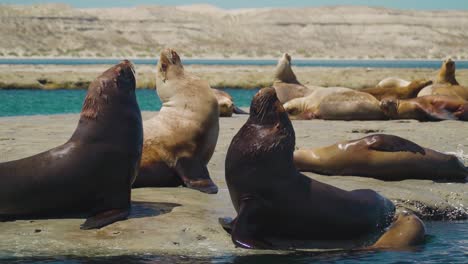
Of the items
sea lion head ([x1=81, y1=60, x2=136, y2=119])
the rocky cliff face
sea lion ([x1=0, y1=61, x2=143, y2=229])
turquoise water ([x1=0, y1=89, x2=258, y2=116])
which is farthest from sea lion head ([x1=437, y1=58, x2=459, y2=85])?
the rocky cliff face

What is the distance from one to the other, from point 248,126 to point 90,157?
1.29 metres

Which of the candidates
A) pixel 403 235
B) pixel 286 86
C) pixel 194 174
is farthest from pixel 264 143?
pixel 286 86

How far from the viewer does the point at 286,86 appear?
19469 mm

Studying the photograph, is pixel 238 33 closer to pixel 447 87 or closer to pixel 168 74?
pixel 447 87

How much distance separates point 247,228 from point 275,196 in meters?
0.35

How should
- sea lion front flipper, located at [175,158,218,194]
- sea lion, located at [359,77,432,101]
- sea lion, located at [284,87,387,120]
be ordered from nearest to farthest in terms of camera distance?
sea lion front flipper, located at [175,158,218,194] → sea lion, located at [284,87,387,120] → sea lion, located at [359,77,432,101]

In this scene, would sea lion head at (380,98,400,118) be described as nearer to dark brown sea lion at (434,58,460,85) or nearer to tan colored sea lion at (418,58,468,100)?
tan colored sea lion at (418,58,468,100)

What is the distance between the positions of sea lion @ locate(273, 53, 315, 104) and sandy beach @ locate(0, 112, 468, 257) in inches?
233

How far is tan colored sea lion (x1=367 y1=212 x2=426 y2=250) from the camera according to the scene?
7.45m

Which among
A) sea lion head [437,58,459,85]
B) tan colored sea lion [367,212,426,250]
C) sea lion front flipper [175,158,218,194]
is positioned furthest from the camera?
sea lion head [437,58,459,85]

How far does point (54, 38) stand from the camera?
108 m

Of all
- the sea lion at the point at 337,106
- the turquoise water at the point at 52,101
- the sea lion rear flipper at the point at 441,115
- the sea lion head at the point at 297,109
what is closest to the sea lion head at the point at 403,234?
the sea lion rear flipper at the point at 441,115

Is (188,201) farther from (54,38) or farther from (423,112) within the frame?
(54,38)

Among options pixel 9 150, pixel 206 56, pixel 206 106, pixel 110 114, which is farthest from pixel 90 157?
pixel 206 56
